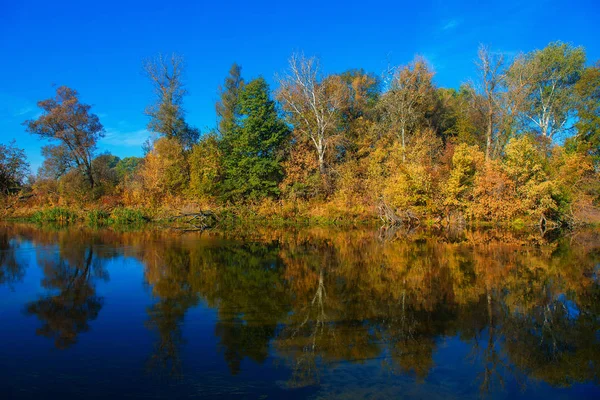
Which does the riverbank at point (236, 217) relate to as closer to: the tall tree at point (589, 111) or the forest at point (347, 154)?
the forest at point (347, 154)

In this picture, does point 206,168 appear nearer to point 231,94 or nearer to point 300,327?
point 231,94

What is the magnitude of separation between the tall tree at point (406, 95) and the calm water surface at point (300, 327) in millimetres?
21865

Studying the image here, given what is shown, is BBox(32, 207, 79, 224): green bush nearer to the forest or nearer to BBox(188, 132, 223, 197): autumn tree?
the forest

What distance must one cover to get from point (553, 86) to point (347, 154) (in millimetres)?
22238

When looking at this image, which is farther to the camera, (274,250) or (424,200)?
(424,200)

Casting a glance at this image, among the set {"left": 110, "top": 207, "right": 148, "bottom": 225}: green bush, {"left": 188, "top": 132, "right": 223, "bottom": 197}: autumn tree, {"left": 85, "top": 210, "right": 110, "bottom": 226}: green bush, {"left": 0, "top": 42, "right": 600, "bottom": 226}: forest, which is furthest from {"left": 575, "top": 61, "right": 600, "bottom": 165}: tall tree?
{"left": 85, "top": 210, "right": 110, "bottom": 226}: green bush

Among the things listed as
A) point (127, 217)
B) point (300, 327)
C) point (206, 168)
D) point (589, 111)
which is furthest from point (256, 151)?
point (589, 111)

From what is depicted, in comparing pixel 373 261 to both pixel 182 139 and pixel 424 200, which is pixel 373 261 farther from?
pixel 182 139

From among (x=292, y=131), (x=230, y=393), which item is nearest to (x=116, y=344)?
(x=230, y=393)

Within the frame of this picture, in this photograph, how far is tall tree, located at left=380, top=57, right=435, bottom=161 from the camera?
33.4 metres

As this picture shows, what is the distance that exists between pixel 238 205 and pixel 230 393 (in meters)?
27.4

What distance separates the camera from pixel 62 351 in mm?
5898

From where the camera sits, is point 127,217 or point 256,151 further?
point 256,151

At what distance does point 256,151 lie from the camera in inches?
1302
